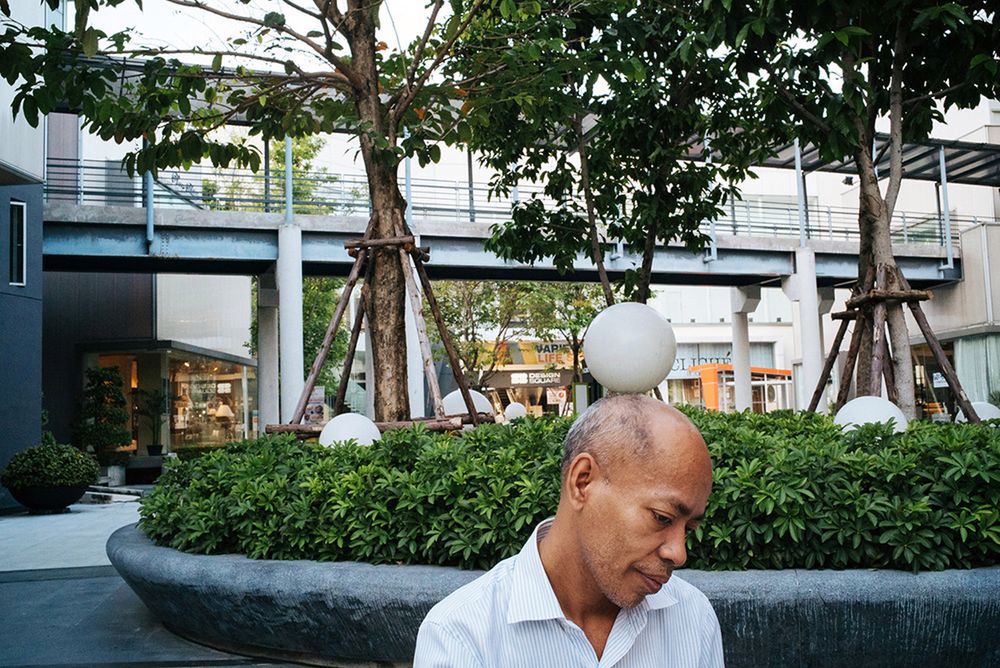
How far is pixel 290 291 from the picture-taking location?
61.6 feet

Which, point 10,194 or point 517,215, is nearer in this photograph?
point 517,215

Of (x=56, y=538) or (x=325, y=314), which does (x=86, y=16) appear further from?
(x=325, y=314)

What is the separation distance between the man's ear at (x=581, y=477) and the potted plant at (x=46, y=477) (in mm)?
15053

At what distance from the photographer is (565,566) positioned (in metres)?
1.69

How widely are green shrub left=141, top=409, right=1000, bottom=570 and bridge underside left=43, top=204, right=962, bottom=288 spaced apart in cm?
1184

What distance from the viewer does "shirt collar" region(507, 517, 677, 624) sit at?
→ 160 centimetres


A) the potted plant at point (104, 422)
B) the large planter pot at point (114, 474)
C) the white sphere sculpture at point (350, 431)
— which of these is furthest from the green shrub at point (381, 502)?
the potted plant at point (104, 422)

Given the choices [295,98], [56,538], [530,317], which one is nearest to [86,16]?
[295,98]

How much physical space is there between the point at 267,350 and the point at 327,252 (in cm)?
441

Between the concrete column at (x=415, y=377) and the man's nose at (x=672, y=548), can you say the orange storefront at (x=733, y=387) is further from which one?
the man's nose at (x=672, y=548)

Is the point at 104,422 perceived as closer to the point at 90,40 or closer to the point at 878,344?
the point at 90,40

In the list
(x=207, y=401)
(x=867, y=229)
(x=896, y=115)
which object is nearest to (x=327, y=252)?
(x=207, y=401)

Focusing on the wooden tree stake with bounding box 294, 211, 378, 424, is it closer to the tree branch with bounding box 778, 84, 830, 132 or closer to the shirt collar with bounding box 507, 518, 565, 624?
the tree branch with bounding box 778, 84, 830, 132

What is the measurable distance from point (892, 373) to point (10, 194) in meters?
14.1
